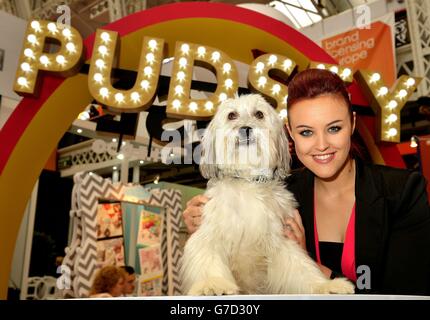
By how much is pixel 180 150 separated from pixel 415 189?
138 cm

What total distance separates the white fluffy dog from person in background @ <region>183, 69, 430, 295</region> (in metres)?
0.07

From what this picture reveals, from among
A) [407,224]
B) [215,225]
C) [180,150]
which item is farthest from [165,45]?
[407,224]

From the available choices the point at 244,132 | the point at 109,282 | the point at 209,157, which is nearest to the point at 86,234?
the point at 109,282

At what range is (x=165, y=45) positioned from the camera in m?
2.37

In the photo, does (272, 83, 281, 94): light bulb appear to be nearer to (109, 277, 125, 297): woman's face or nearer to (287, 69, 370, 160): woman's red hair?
(287, 69, 370, 160): woman's red hair

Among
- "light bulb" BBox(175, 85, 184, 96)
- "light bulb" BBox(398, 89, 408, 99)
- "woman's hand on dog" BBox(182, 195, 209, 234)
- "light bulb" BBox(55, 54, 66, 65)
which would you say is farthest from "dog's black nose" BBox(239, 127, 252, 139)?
"light bulb" BBox(398, 89, 408, 99)

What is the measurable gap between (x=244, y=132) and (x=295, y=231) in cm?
36

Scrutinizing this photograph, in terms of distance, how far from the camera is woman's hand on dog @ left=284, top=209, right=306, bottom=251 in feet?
3.82

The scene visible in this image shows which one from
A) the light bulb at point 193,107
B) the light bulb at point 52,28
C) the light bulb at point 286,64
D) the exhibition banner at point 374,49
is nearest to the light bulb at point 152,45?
the light bulb at point 193,107

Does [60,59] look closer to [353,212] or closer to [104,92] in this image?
Result: [104,92]

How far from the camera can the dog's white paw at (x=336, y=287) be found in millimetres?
970

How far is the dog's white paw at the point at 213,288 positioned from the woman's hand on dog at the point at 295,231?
266 mm

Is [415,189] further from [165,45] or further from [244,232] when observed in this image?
[165,45]

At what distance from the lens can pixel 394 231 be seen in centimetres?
119
